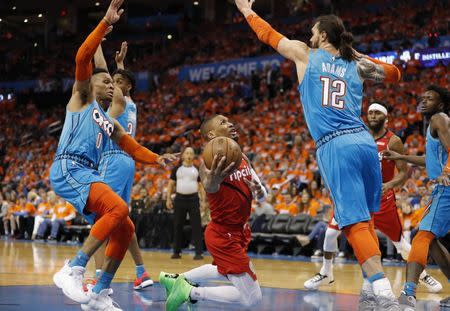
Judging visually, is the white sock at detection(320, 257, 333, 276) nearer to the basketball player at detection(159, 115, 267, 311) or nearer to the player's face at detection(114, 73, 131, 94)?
the basketball player at detection(159, 115, 267, 311)

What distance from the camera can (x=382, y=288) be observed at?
5.09m

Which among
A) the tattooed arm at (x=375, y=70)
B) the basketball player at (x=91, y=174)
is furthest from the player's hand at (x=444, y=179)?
the basketball player at (x=91, y=174)

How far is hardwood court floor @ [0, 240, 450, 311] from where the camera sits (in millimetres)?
6961

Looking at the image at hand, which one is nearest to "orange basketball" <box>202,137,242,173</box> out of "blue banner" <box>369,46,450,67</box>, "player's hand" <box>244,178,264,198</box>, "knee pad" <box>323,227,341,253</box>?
"player's hand" <box>244,178,264,198</box>

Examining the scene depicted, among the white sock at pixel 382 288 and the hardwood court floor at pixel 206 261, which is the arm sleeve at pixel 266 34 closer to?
the white sock at pixel 382 288

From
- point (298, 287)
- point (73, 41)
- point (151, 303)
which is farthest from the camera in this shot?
point (73, 41)

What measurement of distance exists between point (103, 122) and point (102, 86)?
379mm

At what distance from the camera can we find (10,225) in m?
22.9

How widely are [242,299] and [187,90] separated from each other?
2416 cm

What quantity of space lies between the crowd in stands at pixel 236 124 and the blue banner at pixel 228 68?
1.57 feet

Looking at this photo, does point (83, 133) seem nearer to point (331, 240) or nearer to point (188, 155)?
point (331, 240)

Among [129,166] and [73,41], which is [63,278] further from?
[73,41]

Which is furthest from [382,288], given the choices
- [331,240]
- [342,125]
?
[331,240]

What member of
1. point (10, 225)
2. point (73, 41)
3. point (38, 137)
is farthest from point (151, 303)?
point (73, 41)
